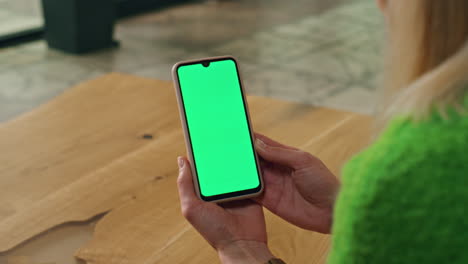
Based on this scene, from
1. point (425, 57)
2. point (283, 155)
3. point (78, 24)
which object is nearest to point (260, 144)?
point (283, 155)

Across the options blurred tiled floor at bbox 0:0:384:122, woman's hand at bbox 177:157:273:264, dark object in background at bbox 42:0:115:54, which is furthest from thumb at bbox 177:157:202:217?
dark object in background at bbox 42:0:115:54

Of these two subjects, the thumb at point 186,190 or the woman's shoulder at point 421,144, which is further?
the thumb at point 186,190

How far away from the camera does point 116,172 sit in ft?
3.10

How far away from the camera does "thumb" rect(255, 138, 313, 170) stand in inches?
33.0

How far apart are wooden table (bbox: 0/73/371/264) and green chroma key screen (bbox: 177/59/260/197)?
0.28 feet

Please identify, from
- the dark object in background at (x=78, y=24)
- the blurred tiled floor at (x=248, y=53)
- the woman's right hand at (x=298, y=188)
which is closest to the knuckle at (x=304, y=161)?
the woman's right hand at (x=298, y=188)

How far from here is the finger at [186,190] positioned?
30.9 inches

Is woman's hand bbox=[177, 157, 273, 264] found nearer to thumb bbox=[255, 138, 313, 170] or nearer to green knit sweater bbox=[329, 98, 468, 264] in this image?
thumb bbox=[255, 138, 313, 170]

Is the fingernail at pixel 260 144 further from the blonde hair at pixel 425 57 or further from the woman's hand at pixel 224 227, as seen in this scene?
the blonde hair at pixel 425 57

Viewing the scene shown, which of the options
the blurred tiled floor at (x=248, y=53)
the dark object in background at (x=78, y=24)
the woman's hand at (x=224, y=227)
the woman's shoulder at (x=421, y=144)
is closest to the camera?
the woman's shoulder at (x=421, y=144)

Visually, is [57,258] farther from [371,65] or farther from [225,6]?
[225,6]

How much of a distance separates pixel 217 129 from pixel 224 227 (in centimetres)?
14

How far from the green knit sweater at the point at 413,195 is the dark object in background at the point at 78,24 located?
3200 mm

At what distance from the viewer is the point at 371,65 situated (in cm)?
354
